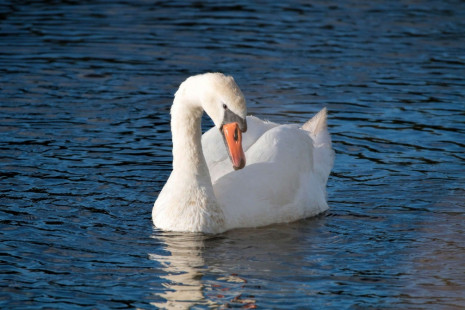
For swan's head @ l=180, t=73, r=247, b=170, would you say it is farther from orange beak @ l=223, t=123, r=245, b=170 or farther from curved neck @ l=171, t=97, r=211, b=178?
curved neck @ l=171, t=97, r=211, b=178

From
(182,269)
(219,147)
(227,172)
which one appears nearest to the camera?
(182,269)

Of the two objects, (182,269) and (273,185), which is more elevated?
(273,185)

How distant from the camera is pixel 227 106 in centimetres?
879

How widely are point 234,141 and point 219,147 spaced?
5.89 feet

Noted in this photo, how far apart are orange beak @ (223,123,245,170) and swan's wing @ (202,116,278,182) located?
1372 millimetres

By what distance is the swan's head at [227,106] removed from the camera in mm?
8742

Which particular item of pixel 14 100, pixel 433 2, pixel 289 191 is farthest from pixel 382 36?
pixel 289 191

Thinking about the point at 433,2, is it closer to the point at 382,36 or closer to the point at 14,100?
the point at 382,36

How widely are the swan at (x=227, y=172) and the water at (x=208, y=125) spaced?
0.19 metres

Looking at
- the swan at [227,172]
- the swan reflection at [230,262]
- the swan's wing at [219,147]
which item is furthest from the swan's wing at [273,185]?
the swan's wing at [219,147]

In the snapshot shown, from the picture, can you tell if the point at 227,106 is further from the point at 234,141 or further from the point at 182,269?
the point at 182,269

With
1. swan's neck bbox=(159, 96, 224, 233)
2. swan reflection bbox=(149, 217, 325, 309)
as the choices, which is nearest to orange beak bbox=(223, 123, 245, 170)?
swan's neck bbox=(159, 96, 224, 233)

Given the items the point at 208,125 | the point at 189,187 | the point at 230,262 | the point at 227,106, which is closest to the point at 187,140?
the point at 189,187

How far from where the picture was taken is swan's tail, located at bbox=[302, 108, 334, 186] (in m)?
11.1
